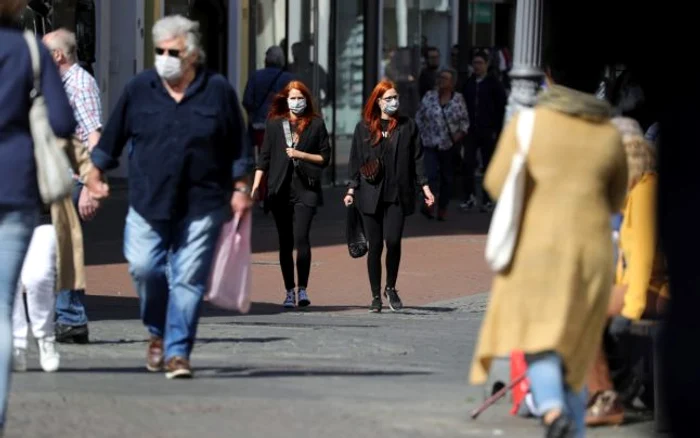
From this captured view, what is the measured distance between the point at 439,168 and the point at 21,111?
51.1 ft

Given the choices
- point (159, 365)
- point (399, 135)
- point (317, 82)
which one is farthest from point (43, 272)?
point (317, 82)

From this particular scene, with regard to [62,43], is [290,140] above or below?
below

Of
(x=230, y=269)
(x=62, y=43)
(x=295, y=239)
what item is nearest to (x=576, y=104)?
(x=230, y=269)

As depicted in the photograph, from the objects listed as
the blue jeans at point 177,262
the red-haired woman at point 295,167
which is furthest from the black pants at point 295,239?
the blue jeans at point 177,262

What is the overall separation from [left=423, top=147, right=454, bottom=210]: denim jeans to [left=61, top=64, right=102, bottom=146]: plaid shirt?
12079mm

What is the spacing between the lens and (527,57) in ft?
34.7

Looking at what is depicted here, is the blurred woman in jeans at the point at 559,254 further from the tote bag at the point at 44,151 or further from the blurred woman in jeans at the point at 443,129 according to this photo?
the blurred woman in jeans at the point at 443,129

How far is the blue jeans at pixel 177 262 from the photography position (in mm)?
8773

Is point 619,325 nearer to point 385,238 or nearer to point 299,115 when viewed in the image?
point 385,238

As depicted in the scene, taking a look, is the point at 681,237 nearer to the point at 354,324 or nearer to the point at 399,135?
the point at 354,324

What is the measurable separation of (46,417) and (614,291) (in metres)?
2.39

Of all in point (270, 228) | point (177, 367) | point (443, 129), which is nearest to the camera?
point (177, 367)

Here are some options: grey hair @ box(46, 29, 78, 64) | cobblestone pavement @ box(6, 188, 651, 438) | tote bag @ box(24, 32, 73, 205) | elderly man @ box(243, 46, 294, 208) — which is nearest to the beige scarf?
cobblestone pavement @ box(6, 188, 651, 438)

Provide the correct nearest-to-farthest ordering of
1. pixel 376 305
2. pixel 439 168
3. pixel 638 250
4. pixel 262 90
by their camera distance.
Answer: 1. pixel 638 250
2. pixel 376 305
3. pixel 262 90
4. pixel 439 168
